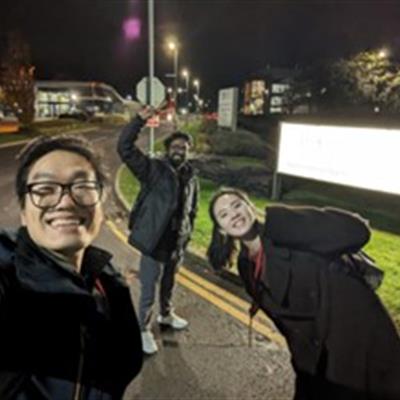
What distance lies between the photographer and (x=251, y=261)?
2.58 m

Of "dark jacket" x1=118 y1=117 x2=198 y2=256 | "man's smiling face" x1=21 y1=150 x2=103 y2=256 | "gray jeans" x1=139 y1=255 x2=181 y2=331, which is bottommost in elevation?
"gray jeans" x1=139 y1=255 x2=181 y2=331

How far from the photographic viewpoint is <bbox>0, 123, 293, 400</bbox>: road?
3.99 m

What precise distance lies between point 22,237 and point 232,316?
13.3 ft

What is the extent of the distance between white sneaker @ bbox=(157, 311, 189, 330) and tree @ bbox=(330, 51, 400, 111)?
925 inches

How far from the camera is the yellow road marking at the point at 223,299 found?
16.7ft

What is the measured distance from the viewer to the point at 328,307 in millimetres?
2291

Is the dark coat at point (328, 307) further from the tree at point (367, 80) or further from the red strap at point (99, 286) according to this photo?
the tree at point (367, 80)

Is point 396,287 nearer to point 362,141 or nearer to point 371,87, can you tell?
point 362,141

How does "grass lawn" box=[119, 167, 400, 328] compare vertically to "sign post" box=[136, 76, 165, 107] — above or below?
below

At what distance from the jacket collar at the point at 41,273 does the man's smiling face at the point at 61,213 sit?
5cm

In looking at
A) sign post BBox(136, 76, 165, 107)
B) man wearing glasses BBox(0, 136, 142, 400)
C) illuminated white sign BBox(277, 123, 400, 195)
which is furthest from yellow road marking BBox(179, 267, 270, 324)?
sign post BBox(136, 76, 165, 107)

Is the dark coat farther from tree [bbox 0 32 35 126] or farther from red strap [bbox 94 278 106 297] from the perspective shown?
tree [bbox 0 32 35 126]

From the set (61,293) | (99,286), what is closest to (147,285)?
(99,286)

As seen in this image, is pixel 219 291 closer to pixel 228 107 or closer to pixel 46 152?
pixel 46 152
